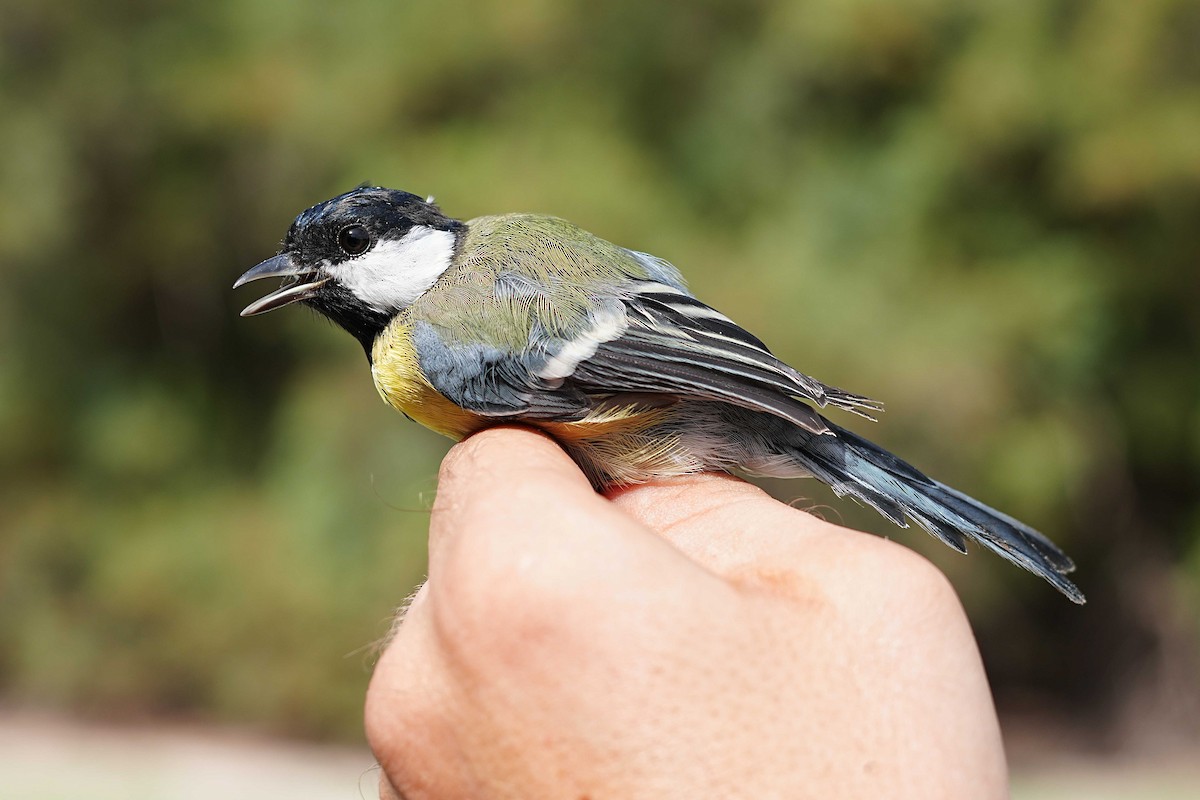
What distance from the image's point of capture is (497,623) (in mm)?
1033

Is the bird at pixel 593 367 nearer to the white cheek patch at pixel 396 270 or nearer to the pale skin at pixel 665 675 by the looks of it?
the white cheek patch at pixel 396 270

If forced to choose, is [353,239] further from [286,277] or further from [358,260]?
[286,277]

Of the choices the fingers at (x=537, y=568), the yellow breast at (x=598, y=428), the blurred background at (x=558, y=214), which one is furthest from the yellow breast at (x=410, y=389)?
the blurred background at (x=558, y=214)

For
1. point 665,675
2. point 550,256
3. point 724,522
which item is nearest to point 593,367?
point 550,256

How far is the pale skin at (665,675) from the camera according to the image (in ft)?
3.23

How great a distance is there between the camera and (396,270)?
1893 millimetres

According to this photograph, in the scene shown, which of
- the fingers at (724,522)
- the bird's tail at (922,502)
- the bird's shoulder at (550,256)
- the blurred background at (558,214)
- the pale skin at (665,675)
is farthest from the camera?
the blurred background at (558,214)

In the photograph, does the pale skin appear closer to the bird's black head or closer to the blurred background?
the bird's black head

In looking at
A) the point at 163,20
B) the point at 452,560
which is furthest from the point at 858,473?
the point at 163,20

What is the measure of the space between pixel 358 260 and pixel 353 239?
41 mm

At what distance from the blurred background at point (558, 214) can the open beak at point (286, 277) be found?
246 cm

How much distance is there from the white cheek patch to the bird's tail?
2.50 feet

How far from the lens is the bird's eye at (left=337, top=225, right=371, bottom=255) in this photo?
1.90 m

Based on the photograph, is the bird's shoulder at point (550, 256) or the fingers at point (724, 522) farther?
the bird's shoulder at point (550, 256)
